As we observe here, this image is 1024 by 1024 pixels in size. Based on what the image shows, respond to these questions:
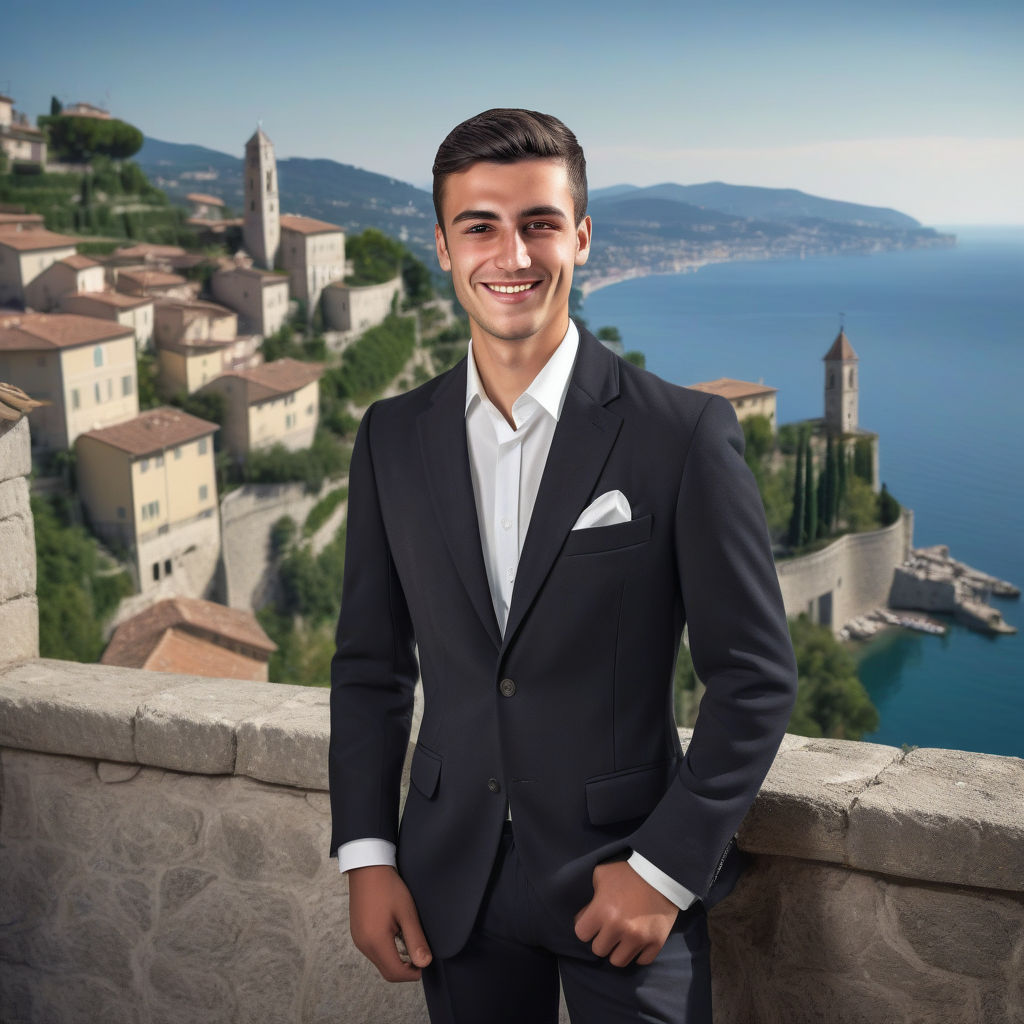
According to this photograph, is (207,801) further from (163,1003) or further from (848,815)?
(848,815)

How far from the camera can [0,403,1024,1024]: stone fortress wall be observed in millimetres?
1301

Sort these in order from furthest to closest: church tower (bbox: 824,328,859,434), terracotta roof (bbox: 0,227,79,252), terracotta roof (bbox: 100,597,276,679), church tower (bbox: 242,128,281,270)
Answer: church tower (bbox: 824,328,859,434) < church tower (bbox: 242,128,281,270) < terracotta roof (bbox: 0,227,79,252) < terracotta roof (bbox: 100,597,276,679)

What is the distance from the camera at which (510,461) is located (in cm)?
113

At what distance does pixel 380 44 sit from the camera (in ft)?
216

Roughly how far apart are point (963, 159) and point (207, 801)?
71977mm

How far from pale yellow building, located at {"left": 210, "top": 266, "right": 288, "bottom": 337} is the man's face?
1490 inches

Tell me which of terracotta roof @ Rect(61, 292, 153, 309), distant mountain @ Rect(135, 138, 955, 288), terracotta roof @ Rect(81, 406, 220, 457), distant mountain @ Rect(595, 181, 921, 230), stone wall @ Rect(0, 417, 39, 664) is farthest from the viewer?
distant mountain @ Rect(595, 181, 921, 230)

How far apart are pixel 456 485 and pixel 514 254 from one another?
0.24 metres

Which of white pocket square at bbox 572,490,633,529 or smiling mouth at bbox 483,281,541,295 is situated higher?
smiling mouth at bbox 483,281,541,295

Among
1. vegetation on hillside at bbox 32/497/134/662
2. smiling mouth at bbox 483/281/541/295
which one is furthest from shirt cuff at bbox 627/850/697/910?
vegetation on hillside at bbox 32/497/134/662

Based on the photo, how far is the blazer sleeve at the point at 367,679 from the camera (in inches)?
48.1

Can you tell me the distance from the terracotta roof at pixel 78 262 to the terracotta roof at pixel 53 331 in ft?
7.02

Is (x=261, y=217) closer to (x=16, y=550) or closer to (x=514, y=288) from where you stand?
(x=16, y=550)

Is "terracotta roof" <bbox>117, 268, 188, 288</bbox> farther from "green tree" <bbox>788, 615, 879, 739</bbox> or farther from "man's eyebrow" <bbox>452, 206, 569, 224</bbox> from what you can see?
"man's eyebrow" <bbox>452, 206, 569, 224</bbox>
